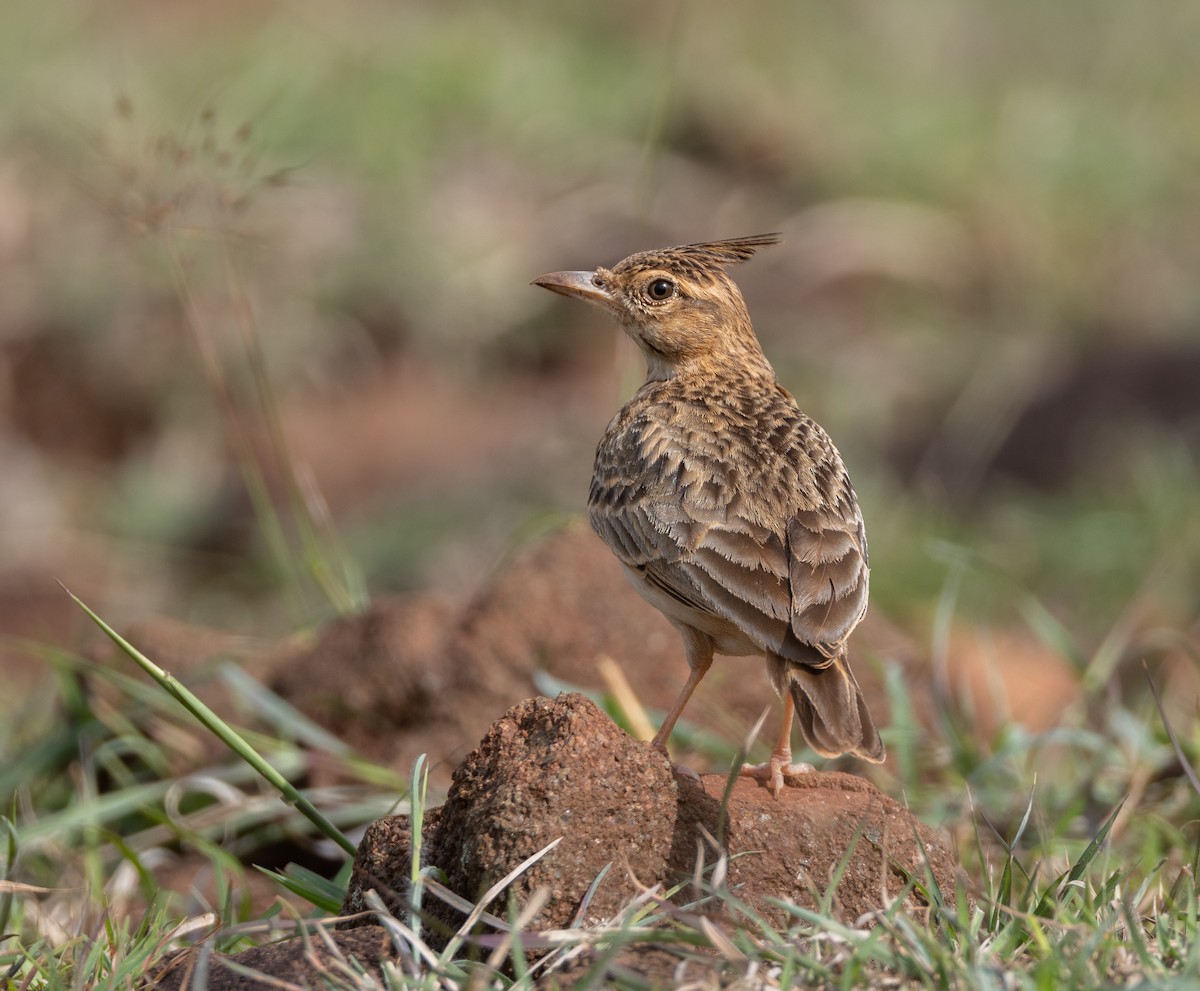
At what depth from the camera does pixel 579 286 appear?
15.0 ft

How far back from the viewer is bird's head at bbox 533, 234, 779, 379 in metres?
4.56

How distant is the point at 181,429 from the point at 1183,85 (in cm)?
1101

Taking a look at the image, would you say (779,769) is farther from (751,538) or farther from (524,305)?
(524,305)

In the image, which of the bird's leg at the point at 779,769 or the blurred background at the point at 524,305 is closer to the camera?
the bird's leg at the point at 779,769

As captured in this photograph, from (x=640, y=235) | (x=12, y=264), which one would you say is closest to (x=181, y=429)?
(x=12, y=264)

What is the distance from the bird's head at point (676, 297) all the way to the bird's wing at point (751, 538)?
61 cm

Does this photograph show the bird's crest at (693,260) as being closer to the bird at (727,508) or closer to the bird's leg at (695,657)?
the bird at (727,508)

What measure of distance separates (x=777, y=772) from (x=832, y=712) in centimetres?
21

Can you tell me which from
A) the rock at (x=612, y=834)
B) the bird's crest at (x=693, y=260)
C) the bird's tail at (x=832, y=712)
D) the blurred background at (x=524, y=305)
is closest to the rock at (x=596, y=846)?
the rock at (x=612, y=834)

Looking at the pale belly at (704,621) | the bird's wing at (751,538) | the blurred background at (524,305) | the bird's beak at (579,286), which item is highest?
the bird's beak at (579,286)

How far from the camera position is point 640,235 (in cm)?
549

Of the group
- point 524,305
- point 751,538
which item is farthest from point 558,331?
point 751,538

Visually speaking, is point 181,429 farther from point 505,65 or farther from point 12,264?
point 505,65

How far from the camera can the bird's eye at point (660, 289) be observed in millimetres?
4570
